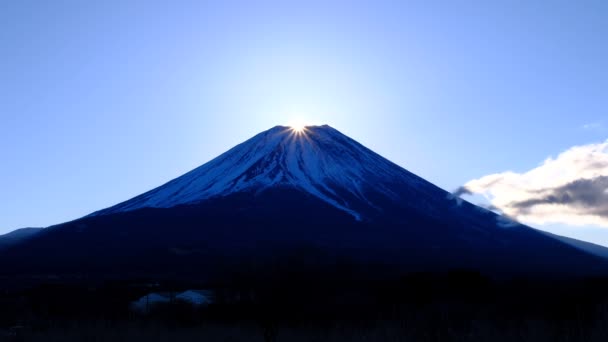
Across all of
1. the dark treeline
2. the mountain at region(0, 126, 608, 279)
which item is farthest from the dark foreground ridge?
the mountain at region(0, 126, 608, 279)

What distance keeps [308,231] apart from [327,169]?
29.8m

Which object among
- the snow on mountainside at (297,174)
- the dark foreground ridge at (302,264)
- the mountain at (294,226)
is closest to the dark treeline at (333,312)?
the dark foreground ridge at (302,264)

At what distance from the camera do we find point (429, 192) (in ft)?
320

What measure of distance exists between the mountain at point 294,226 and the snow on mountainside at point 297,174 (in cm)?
20

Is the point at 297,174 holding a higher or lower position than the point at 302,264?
higher

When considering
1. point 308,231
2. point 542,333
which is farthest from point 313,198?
point 542,333

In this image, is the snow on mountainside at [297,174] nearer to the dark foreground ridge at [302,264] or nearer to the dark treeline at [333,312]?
the dark foreground ridge at [302,264]

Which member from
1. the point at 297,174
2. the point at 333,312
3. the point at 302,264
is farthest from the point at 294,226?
the point at 302,264

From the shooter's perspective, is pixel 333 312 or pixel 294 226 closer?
pixel 333 312

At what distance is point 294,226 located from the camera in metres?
75.0

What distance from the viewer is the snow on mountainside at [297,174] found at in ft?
300

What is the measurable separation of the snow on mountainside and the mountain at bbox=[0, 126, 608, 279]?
20 centimetres

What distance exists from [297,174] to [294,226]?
2440cm

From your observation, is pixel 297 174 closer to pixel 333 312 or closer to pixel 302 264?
pixel 333 312
